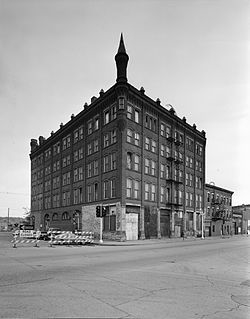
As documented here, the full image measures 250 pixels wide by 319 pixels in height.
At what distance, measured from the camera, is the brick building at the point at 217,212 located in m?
67.9

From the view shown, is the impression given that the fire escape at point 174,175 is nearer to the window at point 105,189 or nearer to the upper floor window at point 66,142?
the window at point 105,189

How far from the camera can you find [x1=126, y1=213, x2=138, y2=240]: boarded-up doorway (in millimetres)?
41250

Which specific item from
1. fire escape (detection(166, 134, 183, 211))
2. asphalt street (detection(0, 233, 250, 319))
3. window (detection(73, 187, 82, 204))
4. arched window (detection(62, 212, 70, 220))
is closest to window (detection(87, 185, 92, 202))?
window (detection(73, 187, 82, 204))

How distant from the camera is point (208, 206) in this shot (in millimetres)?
68062

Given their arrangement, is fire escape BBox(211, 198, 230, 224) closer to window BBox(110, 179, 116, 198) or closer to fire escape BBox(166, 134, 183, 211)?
fire escape BBox(166, 134, 183, 211)

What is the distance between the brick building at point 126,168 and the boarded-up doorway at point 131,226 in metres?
0.12

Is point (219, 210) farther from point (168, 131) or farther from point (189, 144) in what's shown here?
point (168, 131)

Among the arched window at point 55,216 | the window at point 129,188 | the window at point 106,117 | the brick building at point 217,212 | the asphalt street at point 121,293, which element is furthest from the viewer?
the brick building at point 217,212

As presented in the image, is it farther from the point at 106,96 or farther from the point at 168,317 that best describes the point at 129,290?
the point at 106,96

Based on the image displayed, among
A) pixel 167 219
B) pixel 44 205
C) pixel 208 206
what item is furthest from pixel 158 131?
pixel 44 205

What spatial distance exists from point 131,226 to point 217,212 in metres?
33.8

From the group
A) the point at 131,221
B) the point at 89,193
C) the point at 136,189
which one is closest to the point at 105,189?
the point at 136,189

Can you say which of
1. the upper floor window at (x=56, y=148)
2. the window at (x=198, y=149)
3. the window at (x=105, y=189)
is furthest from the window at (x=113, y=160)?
the window at (x=198, y=149)

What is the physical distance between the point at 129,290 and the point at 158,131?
40.5 meters
